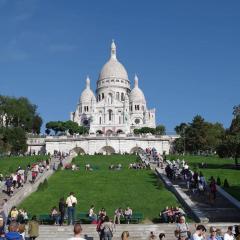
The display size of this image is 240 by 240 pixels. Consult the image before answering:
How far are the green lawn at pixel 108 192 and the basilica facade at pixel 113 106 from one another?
8483 cm

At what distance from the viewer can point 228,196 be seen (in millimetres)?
28078

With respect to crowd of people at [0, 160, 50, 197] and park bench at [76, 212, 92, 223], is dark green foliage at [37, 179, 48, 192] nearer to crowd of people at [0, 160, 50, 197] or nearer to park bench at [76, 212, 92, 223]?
crowd of people at [0, 160, 50, 197]

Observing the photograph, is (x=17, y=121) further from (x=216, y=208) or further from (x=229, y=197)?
(x=216, y=208)

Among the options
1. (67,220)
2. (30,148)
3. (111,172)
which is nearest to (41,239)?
(67,220)

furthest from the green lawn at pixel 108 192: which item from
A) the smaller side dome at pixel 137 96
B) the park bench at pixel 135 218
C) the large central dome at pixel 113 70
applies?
the large central dome at pixel 113 70

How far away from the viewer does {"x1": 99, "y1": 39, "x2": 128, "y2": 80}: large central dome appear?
147625mm

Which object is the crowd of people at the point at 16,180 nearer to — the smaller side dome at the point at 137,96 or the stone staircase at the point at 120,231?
the stone staircase at the point at 120,231

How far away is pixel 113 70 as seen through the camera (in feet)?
488

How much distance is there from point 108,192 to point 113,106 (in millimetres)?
103469

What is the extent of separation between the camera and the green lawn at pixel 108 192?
27.0 metres

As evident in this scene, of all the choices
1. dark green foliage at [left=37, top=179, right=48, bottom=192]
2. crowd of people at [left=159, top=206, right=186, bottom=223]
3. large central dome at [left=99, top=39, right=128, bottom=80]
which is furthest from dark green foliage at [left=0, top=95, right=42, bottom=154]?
crowd of people at [left=159, top=206, right=186, bottom=223]

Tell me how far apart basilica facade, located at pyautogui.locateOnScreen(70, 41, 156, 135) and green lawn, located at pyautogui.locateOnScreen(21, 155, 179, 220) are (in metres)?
84.8

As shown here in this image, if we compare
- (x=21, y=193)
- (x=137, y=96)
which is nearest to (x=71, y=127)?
(x=137, y=96)

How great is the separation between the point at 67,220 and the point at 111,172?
18796 millimetres
